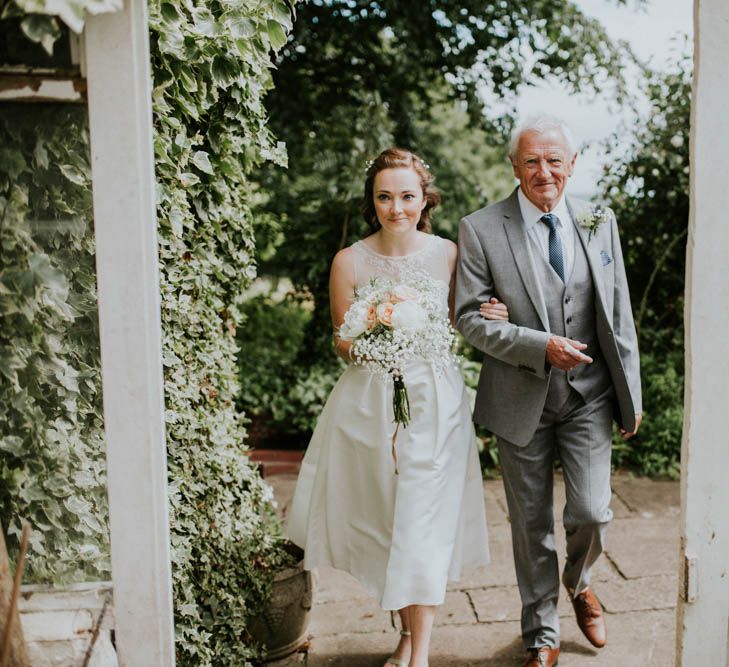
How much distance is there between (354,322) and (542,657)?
160 cm

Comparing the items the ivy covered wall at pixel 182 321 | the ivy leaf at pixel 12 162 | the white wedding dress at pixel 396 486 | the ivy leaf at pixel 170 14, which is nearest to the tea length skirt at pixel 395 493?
the white wedding dress at pixel 396 486

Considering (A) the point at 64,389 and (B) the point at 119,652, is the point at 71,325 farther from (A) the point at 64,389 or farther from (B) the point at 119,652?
(B) the point at 119,652

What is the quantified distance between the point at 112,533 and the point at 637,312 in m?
5.49

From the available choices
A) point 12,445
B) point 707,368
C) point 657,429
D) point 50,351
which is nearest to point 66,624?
point 12,445

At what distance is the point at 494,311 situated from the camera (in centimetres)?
317

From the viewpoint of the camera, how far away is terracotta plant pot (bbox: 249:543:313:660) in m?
3.40

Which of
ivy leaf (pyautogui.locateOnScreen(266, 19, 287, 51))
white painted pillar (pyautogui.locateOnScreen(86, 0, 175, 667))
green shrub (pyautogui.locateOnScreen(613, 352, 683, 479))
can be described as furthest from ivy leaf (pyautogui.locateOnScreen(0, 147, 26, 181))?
green shrub (pyautogui.locateOnScreen(613, 352, 683, 479))

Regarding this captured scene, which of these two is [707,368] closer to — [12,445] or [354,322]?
[354,322]

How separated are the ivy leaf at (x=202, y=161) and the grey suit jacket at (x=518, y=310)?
1.07m

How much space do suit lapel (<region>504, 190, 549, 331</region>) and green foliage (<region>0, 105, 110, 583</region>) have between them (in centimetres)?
170

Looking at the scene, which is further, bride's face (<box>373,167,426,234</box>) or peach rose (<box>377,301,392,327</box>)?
bride's face (<box>373,167,426,234</box>)

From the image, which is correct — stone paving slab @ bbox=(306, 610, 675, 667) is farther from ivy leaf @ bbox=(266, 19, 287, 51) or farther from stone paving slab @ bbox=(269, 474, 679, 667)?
ivy leaf @ bbox=(266, 19, 287, 51)

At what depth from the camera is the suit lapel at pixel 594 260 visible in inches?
123

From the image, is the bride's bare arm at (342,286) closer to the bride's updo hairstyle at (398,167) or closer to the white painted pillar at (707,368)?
the bride's updo hairstyle at (398,167)
